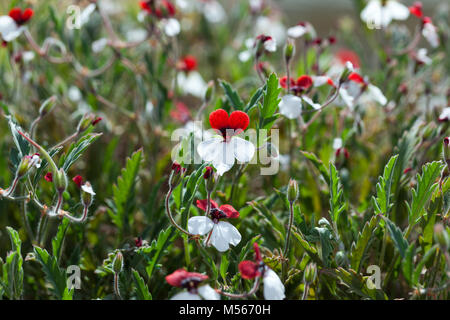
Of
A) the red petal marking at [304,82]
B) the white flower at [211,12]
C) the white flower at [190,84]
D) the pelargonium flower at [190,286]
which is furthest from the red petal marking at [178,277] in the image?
the white flower at [211,12]

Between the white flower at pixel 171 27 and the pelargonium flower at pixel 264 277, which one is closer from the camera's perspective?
the pelargonium flower at pixel 264 277

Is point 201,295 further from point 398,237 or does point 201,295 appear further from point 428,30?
point 428,30

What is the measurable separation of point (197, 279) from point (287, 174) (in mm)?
395

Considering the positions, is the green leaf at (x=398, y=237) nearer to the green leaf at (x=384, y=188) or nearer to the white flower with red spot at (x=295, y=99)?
the green leaf at (x=384, y=188)

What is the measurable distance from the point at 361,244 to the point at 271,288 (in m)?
0.15

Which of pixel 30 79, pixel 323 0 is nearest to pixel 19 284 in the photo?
pixel 30 79

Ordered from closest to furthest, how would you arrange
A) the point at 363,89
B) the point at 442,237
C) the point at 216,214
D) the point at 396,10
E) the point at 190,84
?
the point at 442,237
the point at 216,214
the point at 363,89
the point at 396,10
the point at 190,84

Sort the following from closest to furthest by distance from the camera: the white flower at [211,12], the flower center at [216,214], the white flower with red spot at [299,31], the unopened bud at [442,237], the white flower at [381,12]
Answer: the unopened bud at [442,237]
the flower center at [216,214]
the white flower with red spot at [299,31]
the white flower at [381,12]
the white flower at [211,12]

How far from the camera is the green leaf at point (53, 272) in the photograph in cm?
60

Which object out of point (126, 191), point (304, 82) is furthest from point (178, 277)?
point (304, 82)

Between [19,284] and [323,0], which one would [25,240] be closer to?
[19,284]

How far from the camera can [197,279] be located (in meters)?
0.54

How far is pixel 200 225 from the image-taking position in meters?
0.57

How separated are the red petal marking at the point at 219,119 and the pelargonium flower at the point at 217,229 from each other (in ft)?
0.33
